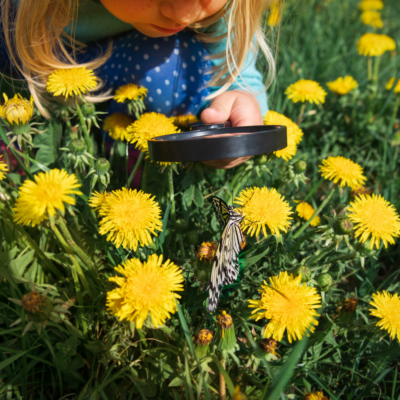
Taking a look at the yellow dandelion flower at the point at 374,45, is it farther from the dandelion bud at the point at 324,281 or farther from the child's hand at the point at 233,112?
the dandelion bud at the point at 324,281

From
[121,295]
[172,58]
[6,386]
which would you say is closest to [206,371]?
[121,295]

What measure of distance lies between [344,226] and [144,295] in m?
0.66

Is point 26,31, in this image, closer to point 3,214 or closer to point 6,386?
point 3,214

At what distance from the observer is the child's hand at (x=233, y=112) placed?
1400 mm

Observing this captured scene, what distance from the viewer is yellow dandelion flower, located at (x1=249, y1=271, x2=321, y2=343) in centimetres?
92

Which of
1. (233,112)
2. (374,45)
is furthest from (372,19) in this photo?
(233,112)

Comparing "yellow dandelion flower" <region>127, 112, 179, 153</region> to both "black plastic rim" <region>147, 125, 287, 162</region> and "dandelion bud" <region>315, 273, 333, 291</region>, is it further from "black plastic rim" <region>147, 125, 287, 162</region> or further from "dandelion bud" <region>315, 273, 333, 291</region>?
"dandelion bud" <region>315, 273, 333, 291</region>

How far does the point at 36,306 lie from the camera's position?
3.01 feet

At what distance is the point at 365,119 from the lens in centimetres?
229

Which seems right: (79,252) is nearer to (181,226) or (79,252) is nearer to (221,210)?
(181,226)

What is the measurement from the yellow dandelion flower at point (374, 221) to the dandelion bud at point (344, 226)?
0.05 ft

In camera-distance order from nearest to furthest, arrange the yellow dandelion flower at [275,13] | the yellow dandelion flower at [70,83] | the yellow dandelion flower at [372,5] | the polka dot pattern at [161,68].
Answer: the yellow dandelion flower at [70,83], the yellow dandelion flower at [275,13], the polka dot pattern at [161,68], the yellow dandelion flower at [372,5]

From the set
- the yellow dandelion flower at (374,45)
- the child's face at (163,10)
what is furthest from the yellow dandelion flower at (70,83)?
the yellow dandelion flower at (374,45)

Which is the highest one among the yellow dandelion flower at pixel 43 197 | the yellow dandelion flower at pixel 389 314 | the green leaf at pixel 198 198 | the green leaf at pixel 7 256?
the yellow dandelion flower at pixel 43 197
